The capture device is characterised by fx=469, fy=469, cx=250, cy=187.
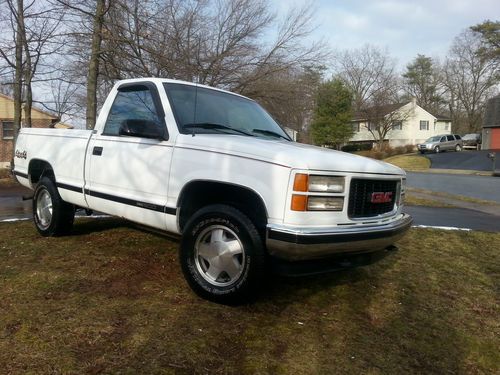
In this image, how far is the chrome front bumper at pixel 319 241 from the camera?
338 centimetres

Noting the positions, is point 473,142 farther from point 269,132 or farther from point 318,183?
point 318,183

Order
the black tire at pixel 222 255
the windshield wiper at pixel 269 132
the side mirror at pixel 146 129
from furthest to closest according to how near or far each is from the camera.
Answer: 1. the windshield wiper at pixel 269 132
2. the side mirror at pixel 146 129
3. the black tire at pixel 222 255

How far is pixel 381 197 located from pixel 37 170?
4.63 meters

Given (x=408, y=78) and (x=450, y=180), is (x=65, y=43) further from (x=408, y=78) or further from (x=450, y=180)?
(x=408, y=78)

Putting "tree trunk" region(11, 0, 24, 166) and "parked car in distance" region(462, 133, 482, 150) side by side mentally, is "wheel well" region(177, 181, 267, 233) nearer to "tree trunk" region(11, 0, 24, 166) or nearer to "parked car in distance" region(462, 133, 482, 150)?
"tree trunk" region(11, 0, 24, 166)

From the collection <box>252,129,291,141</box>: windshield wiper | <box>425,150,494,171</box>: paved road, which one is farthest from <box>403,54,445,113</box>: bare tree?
<box>252,129,291,141</box>: windshield wiper

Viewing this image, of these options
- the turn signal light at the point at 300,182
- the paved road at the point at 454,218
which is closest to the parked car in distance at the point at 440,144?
the paved road at the point at 454,218

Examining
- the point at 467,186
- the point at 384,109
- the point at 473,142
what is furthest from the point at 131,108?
the point at 384,109

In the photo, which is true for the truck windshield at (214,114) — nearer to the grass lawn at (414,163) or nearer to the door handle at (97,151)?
the door handle at (97,151)

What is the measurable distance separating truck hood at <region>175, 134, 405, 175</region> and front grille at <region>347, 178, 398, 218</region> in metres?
0.10

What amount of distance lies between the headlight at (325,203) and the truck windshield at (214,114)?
1.34 meters

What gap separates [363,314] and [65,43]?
14002 millimetres

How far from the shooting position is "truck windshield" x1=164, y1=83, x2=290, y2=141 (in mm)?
4410

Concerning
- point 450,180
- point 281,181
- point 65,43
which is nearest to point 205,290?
point 281,181
